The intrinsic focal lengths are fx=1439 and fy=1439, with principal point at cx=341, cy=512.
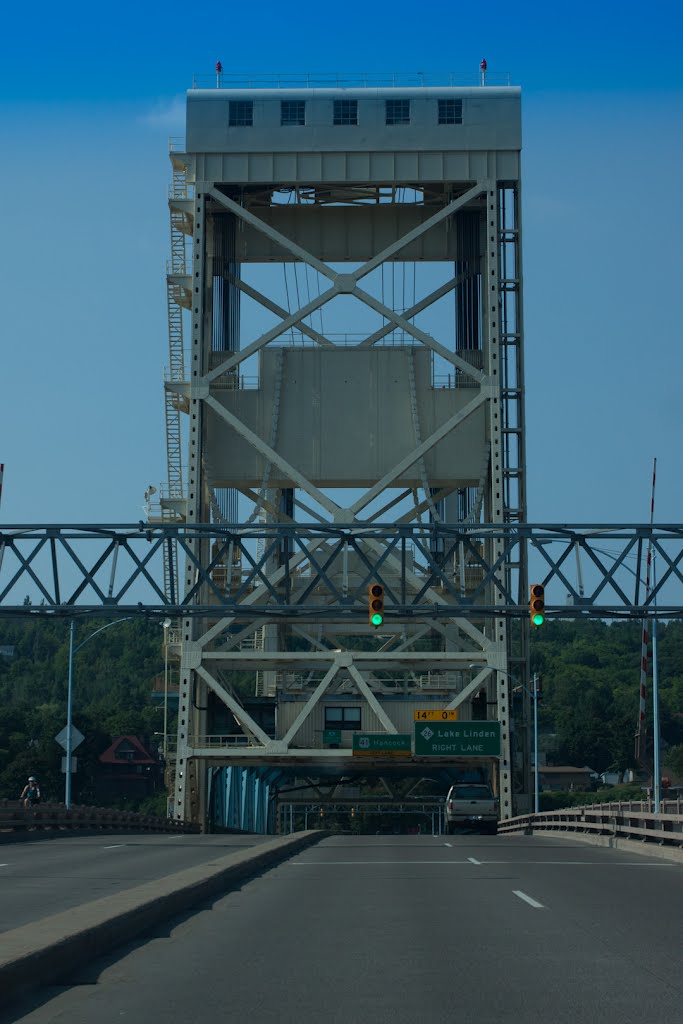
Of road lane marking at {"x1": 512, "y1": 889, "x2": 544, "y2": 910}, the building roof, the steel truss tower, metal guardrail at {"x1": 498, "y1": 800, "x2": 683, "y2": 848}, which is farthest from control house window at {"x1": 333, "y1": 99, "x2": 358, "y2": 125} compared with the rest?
the building roof

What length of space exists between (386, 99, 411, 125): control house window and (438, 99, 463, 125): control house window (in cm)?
143

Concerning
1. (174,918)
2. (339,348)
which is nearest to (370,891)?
(174,918)

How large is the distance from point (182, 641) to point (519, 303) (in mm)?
21398

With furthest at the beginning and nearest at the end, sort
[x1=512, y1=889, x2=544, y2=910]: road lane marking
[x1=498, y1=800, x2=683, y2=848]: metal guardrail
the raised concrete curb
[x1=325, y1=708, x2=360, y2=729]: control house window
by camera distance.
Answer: [x1=325, y1=708, x2=360, y2=729]: control house window < [x1=498, y1=800, x2=683, y2=848]: metal guardrail < [x1=512, y1=889, x2=544, y2=910]: road lane marking < the raised concrete curb

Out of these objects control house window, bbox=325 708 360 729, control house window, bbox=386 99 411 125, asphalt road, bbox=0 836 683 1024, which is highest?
control house window, bbox=386 99 411 125

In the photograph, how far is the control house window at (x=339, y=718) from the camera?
2584 inches

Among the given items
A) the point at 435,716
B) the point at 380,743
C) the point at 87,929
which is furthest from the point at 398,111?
the point at 87,929

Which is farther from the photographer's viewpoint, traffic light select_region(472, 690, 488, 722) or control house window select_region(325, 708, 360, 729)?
traffic light select_region(472, 690, 488, 722)

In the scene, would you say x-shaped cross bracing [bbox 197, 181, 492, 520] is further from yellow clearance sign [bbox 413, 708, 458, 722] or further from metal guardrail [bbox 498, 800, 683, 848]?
metal guardrail [bbox 498, 800, 683, 848]

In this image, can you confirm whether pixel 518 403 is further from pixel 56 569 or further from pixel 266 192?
pixel 56 569

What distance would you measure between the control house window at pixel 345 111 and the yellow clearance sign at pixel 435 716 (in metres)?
26.4

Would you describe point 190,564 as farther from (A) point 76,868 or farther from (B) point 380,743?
(A) point 76,868

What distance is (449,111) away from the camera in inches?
2537

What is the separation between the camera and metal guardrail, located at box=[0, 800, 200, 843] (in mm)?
41112
